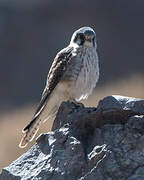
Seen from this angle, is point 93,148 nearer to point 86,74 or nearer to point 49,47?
point 86,74

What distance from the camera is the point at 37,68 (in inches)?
991

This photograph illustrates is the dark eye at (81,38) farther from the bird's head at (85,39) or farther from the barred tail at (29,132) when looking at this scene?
the barred tail at (29,132)

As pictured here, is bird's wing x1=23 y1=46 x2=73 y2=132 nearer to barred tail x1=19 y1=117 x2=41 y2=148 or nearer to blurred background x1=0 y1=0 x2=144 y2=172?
barred tail x1=19 y1=117 x2=41 y2=148

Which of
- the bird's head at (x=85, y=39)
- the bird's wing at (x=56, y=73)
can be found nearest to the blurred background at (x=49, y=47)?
the bird's head at (x=85, y=39)

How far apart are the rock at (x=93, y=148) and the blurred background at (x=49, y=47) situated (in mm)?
10043

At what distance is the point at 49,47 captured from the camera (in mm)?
26656

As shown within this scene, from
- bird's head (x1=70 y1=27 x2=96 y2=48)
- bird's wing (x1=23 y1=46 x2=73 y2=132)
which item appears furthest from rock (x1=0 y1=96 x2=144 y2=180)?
bird's head (x1=70 y1=27 x2=96 y2=48)

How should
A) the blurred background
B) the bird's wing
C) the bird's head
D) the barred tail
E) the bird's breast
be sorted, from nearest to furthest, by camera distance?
the barred tail → the bird's breast → the bird's wing → the bird's head → the blurred background

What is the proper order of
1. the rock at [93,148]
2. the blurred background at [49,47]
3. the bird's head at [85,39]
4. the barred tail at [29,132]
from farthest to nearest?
1. the blurred background at [49,47]
2. the bird's head at [85,39]
3. the barred tail at [29,132]
4. the rock at [93,148]

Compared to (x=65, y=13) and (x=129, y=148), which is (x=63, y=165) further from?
(x=65, y=13)

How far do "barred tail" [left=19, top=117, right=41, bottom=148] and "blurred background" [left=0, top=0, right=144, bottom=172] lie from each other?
814 cm

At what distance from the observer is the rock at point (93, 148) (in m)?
7.08

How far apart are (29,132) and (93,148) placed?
6.79 ft

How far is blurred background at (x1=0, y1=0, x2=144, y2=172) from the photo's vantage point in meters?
20.3
